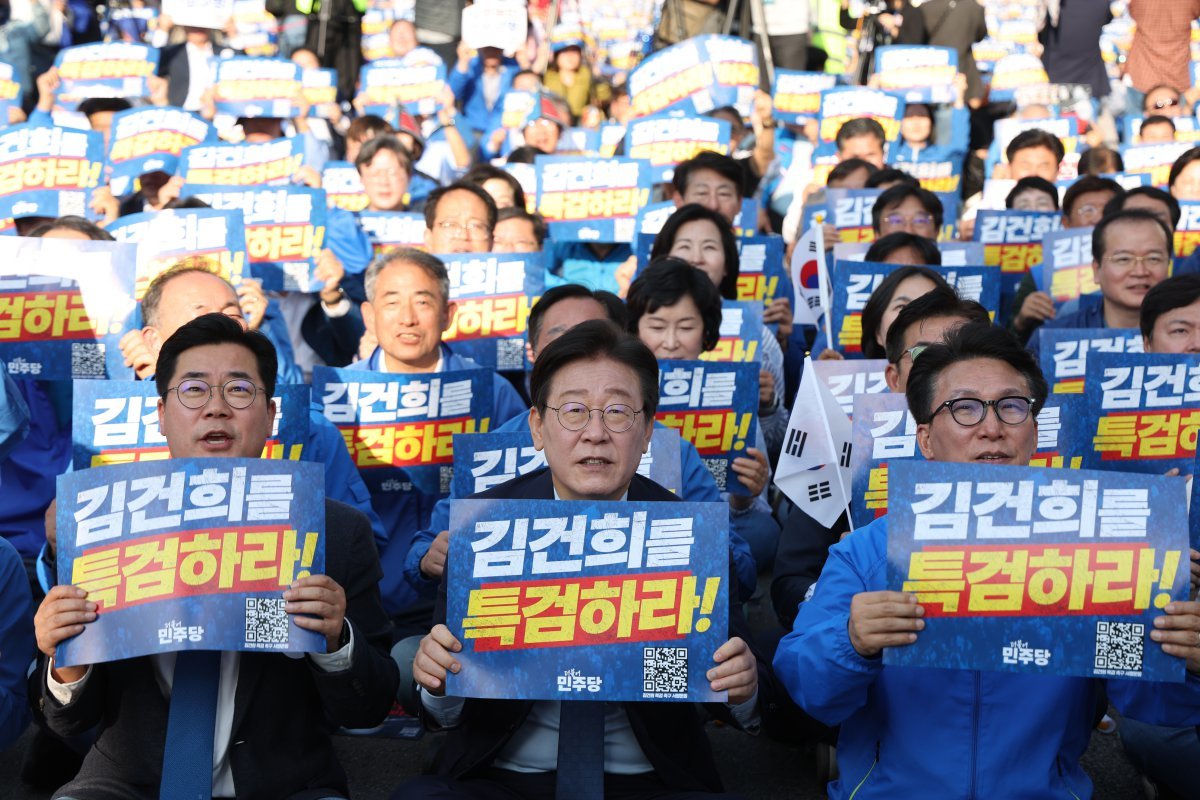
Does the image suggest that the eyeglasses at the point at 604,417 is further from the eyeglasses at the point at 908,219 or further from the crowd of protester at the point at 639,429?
the eyeglasses at the point at 908,219

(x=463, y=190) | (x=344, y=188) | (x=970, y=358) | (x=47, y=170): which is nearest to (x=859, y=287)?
(x=463, y=190)

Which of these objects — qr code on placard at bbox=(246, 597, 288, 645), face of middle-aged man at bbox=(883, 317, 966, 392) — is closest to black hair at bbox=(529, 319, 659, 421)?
qr code on placard at bbox=(246, 597, 288, 645)

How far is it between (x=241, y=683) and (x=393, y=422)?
1981 mm

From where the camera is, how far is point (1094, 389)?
4957 mm

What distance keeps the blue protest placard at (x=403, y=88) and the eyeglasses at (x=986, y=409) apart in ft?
31.8

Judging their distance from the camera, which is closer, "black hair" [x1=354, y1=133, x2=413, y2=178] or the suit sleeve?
the suit sleeve

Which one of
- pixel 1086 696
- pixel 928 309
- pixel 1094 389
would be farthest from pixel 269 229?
pixel 1086 696

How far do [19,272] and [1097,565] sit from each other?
4.40 m

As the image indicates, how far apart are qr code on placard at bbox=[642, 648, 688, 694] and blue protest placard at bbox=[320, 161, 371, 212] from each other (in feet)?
23.5

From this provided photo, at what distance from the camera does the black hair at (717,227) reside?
24.2ft

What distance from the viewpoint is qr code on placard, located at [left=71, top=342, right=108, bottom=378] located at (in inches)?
225

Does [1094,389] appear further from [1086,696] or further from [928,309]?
[1086,696]

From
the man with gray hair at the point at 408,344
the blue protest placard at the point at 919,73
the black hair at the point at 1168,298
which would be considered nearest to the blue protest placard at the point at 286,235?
the man with gray hair at the point at 408,344

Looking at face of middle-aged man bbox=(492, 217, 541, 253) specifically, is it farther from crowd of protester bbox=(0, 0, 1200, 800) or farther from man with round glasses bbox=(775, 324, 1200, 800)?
man with round glasses bbox=(775, 324, 1200, 800)
